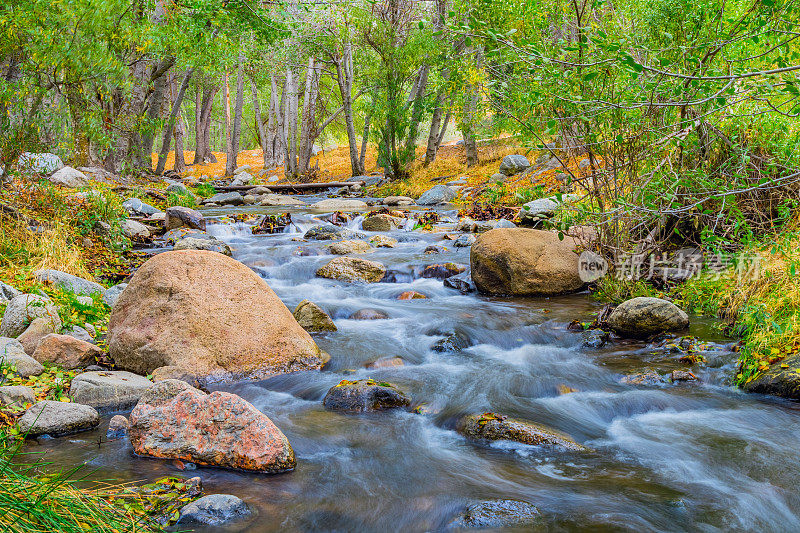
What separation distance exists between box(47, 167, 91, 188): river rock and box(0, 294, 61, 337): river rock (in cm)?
848

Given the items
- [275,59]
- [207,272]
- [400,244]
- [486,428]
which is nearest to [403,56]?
[275,59]

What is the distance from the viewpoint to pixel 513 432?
4.20 meters

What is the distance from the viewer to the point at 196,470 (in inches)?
142

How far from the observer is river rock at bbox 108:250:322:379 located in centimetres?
528

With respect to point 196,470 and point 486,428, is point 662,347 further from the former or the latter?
point 196,470

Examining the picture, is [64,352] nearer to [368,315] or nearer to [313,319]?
[313,319]

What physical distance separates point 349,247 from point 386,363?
558cm

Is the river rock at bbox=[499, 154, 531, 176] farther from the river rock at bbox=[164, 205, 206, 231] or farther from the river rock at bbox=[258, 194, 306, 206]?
the river rock at bbox=[164, 205, 206, 231]

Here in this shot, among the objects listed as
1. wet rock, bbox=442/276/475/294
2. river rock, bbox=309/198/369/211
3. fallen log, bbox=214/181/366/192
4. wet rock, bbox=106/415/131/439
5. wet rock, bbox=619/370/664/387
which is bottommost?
wet rock, bbox=106/415/131/439

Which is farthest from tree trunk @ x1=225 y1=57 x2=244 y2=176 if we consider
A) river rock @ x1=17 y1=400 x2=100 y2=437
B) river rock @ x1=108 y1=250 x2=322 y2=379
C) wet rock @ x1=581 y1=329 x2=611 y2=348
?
river rock @ x1=17 y1=400 x2=100 y2=437

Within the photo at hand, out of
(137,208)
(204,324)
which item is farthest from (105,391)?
(137,208)

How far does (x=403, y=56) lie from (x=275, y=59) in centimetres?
788

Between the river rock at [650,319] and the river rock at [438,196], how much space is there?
1271cm

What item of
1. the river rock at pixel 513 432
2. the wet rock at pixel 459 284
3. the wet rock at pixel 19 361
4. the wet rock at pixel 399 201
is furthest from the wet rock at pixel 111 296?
the wet rock at pixel 399 201
